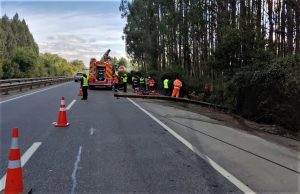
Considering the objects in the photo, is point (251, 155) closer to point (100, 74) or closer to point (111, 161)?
point (111, 161)

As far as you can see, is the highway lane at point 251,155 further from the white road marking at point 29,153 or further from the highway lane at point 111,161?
the white road marking at point 29,153

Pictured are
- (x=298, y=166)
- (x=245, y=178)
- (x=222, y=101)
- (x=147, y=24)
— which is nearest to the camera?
(x=245, y=178)

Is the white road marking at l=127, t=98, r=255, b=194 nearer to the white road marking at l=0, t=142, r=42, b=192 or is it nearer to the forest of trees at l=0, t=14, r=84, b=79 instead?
the white road marking at l=0, t=142, r=42, b=192

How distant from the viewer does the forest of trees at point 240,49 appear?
15438mm

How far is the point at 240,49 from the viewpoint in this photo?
24219 mm

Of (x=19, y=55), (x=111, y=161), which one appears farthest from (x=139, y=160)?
(x=19, y=55)

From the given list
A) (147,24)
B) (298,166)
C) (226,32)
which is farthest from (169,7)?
(298,166)

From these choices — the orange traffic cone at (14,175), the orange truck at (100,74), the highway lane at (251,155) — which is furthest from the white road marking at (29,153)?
the orange truck at (100,74)

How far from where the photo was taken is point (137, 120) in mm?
14906

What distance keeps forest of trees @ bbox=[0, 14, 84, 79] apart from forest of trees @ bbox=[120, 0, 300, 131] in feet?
89.7

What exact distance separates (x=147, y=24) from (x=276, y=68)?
49.2 m

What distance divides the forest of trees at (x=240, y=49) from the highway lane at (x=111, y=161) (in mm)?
4780

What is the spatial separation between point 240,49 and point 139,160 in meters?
17.2

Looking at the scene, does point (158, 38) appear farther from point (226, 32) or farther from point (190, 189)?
point (190, 189)
